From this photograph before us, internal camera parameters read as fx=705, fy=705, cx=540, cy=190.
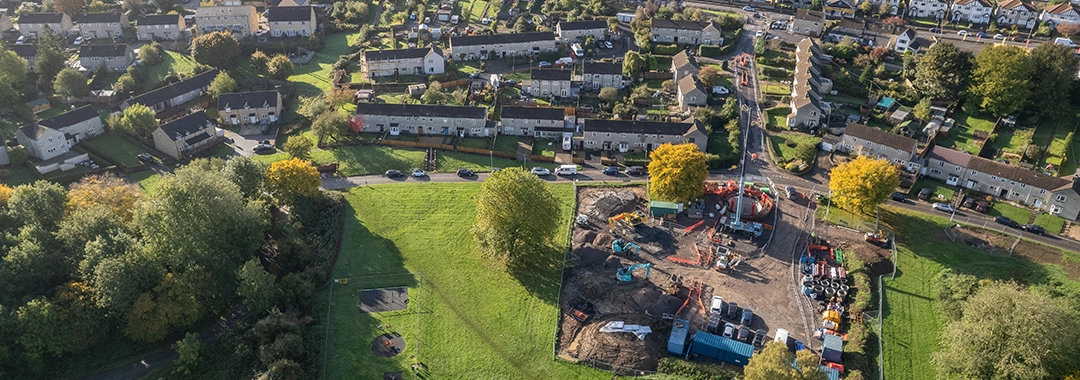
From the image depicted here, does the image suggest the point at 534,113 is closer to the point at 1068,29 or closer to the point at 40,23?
the point at 1068,29

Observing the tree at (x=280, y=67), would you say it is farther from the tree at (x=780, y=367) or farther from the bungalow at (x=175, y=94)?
the tree at (x=780, y=367)

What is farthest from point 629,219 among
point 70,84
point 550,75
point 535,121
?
point 70,84

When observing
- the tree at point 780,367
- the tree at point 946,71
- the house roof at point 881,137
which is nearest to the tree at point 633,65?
the house roof at point 881,137

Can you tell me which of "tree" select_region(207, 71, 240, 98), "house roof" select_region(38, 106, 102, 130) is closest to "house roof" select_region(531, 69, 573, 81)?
"tree" select_region(207, 71, 240, 98)

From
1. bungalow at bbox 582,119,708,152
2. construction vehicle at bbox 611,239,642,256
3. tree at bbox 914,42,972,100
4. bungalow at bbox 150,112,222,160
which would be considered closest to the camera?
construction vehicle at bbox 611,239,642,256

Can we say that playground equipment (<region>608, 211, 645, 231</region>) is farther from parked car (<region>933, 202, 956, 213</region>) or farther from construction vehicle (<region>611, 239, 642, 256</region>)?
parked car (<region>933, 202, 956, 213</region>)

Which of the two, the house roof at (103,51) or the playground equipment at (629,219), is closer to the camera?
the playground equipment at (629,219)

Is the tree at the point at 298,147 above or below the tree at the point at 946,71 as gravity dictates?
below
